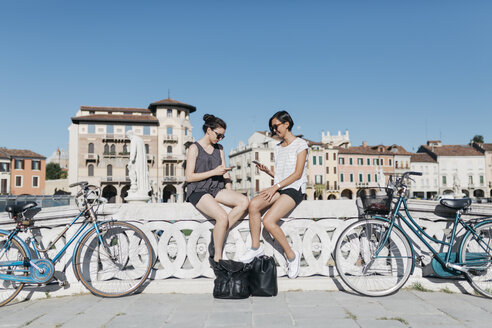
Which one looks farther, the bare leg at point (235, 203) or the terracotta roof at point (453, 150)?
the terracotta roof at point (453, 150)

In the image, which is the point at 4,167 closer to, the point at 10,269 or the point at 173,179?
the point at 173,179

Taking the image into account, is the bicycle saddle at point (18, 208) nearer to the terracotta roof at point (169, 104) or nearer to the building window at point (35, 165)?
the terracotta roof at point (169, 104)

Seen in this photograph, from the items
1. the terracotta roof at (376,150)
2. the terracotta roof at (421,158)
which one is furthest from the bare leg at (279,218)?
the terracotta roof at (421,158)

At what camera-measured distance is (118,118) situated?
53.3 metres

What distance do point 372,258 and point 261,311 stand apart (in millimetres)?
1288

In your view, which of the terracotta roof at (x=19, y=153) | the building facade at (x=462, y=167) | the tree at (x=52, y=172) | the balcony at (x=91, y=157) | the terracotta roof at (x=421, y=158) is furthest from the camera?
the tree at (x=52, y=172)

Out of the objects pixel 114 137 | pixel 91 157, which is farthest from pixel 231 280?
pixel 114 137

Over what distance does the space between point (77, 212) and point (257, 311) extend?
2.26m

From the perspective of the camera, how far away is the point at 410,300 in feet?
12.1

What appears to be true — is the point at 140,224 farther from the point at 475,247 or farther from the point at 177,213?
the point at 475,247

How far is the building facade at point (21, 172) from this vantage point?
55625mm

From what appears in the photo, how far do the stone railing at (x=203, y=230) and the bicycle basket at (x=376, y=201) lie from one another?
317mm

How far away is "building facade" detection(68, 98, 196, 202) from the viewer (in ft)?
171

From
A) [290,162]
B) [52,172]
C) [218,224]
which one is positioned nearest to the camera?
[218,224]
